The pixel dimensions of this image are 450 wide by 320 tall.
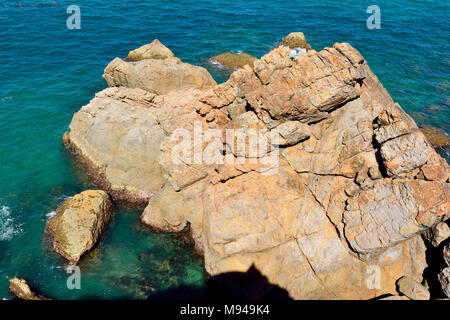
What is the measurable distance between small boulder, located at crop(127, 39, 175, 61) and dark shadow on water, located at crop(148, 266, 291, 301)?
41934mm

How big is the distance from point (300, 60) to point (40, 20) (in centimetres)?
7269

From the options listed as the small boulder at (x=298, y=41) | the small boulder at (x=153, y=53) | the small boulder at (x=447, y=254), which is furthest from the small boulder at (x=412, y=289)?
the small boulder at (x=298, y=41)

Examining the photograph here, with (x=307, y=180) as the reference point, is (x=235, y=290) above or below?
below

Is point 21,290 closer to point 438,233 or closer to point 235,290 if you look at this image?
point 235,290

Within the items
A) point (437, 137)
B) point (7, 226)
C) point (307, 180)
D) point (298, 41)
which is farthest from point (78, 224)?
point (298, 41)

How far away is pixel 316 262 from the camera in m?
27.7

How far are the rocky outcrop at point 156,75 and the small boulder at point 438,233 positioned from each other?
34.1 meters

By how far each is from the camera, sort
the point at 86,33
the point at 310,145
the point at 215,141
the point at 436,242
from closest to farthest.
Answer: the point at 436,242 → the point at 310,145 → the point at 215,141 → the point at 86,33

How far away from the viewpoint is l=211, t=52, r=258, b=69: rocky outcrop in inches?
2483

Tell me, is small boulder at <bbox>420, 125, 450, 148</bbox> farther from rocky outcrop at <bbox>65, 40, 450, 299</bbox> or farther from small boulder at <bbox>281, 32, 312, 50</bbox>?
small boulder at <bbox>281, 32, 312, 50</bbox>

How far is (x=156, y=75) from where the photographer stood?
43.4 metres

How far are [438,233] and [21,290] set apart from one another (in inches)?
1400
